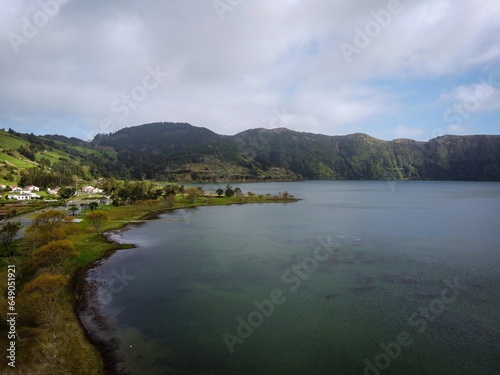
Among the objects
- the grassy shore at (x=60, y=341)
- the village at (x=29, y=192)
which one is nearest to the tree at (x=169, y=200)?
the village at (x=29, y=192)

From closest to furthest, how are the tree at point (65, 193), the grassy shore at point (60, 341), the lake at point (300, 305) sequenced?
1. the grassy shore at point (60, 341)
2. the lake at point (300, 305)
3. the tree at point (65, 193)

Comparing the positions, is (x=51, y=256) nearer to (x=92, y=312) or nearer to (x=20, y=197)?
(x=92, y=312)

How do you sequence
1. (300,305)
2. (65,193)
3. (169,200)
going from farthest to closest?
(65,193) < (169,200) < (300,305)

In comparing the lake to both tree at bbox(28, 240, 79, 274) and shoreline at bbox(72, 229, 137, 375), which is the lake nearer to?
shoreline at bbox(72, 229, 137, 375)
